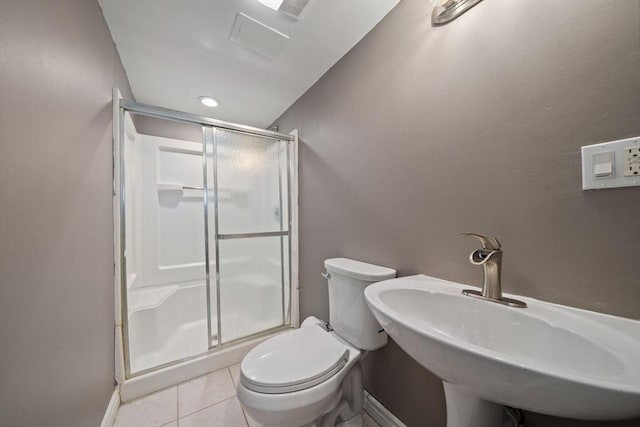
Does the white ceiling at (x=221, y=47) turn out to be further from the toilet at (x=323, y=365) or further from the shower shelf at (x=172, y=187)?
the toilet at (x=323, y=365)

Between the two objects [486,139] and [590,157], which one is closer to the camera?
[590,157]

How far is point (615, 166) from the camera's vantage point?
1.78ft

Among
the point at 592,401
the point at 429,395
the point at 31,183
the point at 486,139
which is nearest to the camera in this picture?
the point at 592,401

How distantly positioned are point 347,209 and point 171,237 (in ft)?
6.46

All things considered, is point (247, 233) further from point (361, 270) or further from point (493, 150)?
point (493, 150)

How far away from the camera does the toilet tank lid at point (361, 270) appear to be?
40.2 inches

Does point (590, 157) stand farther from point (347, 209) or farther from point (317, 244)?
point (317, 244)

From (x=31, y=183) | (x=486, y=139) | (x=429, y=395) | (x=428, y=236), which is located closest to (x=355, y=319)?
(x=429, y=395)

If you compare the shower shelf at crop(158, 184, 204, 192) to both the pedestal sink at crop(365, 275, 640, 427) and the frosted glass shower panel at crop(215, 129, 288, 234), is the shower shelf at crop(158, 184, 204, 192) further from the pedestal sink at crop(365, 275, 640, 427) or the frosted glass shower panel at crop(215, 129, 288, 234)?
the pedestal sink at crop(365, 275, 640, 427)

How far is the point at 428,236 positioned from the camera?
95 cm

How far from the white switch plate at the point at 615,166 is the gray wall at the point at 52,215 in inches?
57.8

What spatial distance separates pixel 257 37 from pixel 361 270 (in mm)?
1434

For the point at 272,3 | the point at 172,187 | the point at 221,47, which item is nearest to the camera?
the point at 272,3

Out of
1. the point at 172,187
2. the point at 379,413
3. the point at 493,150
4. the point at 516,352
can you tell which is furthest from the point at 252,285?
the point at 493,150
